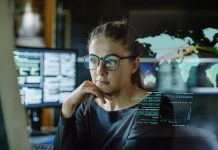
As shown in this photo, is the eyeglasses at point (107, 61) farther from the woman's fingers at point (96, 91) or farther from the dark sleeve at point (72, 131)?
the dark sleeve at point (72, 131)

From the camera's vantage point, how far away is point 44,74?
1895 mm

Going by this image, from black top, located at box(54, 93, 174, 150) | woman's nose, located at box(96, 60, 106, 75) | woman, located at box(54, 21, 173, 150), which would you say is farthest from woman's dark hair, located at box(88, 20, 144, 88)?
black top, located at box(54, 93, 174, 150)

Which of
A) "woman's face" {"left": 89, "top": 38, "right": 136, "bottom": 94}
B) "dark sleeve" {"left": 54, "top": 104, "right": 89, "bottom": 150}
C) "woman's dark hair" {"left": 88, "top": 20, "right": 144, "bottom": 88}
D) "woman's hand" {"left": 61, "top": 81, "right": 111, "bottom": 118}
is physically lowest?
"dark sleeve" {"left": 54, "top": 104, "right": 89, "bottom": 150}

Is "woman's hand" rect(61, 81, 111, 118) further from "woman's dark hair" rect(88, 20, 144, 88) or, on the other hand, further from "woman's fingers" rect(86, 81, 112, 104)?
"woman's dark hair" rect(88, 20, 144, 88)

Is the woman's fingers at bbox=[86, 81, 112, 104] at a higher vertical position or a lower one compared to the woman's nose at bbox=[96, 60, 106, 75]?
lower

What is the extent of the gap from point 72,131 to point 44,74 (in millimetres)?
342

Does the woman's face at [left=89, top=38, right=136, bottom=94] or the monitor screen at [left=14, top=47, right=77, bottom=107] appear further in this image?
the monitor screen at [left=14, top=47, right=77, bottom=107]

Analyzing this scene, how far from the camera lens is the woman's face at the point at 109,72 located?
1639mm

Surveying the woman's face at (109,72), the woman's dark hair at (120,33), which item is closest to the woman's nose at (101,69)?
the woman's face at (109,72)

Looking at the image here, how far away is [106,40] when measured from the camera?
1641mm

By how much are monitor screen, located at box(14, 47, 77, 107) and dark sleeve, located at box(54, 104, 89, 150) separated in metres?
0.11

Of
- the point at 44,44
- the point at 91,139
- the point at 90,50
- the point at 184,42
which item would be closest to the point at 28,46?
the point at 44,44

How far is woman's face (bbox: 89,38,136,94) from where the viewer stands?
5.38 feet

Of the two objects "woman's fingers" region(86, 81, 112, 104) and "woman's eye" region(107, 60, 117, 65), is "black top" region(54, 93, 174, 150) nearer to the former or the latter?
"woman's fingers" region(86, 81, 112, 104)
